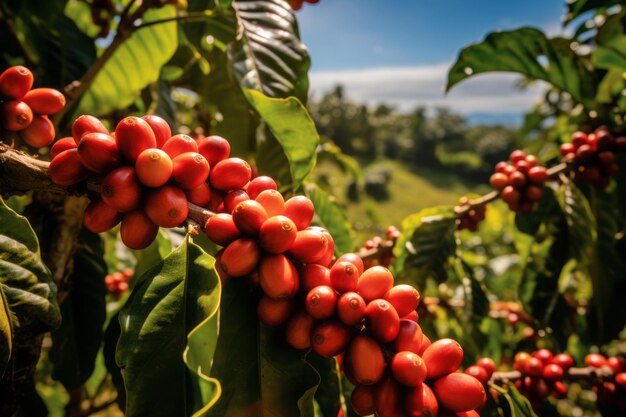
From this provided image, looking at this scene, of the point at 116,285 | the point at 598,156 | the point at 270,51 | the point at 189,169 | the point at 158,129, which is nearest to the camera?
the point at 189,169

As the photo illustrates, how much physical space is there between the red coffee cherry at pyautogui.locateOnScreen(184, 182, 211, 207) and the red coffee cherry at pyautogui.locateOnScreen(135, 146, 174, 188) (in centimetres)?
12

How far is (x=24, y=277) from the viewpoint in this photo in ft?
3.02

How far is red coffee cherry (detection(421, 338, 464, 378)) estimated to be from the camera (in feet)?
2.68

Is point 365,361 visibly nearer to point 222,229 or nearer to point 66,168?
point 222,229

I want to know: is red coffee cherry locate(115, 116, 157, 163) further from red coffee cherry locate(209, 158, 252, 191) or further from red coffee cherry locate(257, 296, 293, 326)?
red coffee cherry locate(257, 296, 293, 326)

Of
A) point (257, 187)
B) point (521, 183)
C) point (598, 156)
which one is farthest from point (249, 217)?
point (598, 156)

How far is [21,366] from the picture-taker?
1.07m

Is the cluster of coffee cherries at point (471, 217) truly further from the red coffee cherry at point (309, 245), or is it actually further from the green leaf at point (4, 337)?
the green leaf at point (4, 337)

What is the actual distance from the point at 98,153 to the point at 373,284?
661 millimetres

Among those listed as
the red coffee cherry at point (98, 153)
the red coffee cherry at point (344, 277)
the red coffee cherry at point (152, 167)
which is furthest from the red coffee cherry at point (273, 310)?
the red coffee cherry at point (98, 153)

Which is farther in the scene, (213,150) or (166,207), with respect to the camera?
(213,150)

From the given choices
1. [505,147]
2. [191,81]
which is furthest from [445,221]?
[505,147]

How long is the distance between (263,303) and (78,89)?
141cm

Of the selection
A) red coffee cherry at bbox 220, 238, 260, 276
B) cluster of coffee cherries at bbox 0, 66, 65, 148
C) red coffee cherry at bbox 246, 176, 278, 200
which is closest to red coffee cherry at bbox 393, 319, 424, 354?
red coffee cherry at bbox 220, 238, 260, 276
